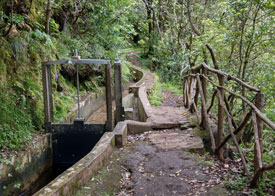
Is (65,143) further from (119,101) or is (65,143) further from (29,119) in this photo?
(119,101)

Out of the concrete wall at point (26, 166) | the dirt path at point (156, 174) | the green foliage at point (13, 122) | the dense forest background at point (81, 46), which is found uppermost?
the dense forest background at point (81, 46)

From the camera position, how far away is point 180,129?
569cm

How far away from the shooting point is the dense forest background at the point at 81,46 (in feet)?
17.2

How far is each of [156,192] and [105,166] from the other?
3.48 ft

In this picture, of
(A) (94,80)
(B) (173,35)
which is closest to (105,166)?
(A) (94,80)

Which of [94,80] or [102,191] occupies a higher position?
[94,80]

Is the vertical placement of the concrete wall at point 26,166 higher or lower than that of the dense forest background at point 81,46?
lower

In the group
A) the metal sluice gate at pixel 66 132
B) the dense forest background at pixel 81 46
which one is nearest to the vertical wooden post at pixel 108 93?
the metal sluice gate at pixel 66 132

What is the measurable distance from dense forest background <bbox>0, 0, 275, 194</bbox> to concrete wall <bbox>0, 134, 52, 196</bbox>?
20cm

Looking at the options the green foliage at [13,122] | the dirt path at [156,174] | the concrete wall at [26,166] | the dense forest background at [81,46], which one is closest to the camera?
the dirt path at [156,174]

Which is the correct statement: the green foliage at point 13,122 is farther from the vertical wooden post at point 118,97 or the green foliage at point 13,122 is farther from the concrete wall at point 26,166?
the vertical wooden post at point 118,97

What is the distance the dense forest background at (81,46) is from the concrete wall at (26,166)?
202 millimetres

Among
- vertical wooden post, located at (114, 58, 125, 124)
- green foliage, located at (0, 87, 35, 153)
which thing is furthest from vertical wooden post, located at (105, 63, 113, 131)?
green foliage, located at (0, 87, 35, 153)

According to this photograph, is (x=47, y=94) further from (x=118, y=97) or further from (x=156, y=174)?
(x=156, y=174)
